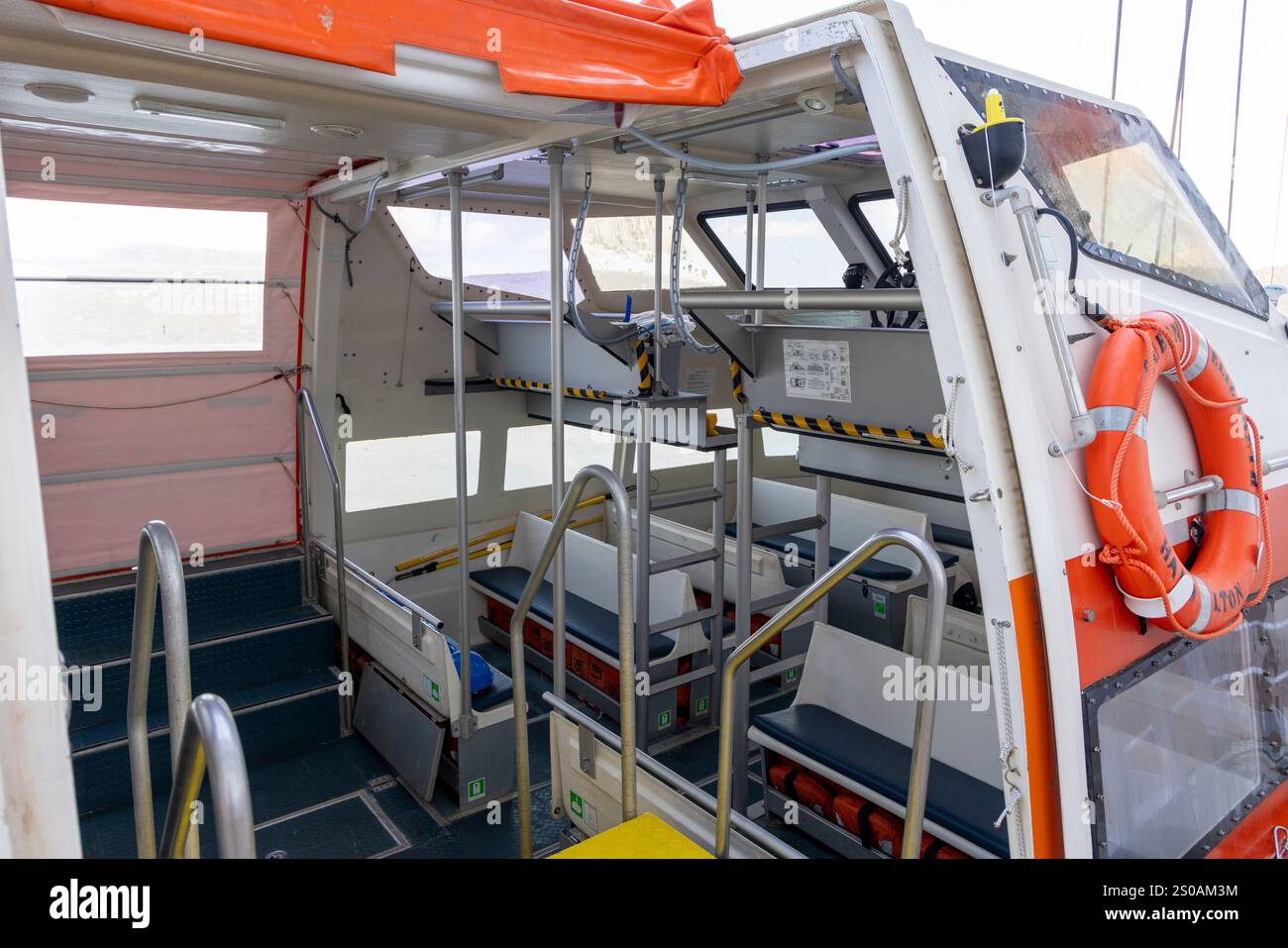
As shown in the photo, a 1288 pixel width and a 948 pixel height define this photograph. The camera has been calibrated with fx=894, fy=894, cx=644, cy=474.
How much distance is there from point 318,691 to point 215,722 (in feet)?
12.9

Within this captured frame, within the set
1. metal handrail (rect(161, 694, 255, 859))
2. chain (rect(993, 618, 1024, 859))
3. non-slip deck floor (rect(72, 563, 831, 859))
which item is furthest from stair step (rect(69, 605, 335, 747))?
chain (rect(993, 618, 1024, 859))

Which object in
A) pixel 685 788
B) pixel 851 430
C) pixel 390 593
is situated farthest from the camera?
pixel 390 593

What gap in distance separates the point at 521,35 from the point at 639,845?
7.08 ft

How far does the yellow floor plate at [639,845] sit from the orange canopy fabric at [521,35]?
199cm

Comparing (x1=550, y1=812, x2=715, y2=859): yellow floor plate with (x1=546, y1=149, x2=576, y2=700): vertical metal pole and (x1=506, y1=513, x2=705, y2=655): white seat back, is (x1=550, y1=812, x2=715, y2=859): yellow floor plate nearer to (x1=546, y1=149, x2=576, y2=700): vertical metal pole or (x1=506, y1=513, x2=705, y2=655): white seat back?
(x1=546, y1=149, x2=576, y2=700): vertical metal pole

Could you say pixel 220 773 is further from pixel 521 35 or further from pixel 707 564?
pixel 707 564

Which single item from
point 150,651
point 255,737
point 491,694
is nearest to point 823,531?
point 491,694

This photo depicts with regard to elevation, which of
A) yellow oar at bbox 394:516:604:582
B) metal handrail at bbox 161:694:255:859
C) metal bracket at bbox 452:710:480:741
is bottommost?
metal bracket at bbox 452:710:480:741

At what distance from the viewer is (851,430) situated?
341cm

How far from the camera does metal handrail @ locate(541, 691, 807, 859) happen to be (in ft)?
7.86

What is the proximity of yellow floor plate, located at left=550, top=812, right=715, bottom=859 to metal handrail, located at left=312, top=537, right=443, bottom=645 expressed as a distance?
1843mm

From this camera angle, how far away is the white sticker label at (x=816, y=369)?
3.38 metres

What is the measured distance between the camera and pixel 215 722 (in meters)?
1.17
